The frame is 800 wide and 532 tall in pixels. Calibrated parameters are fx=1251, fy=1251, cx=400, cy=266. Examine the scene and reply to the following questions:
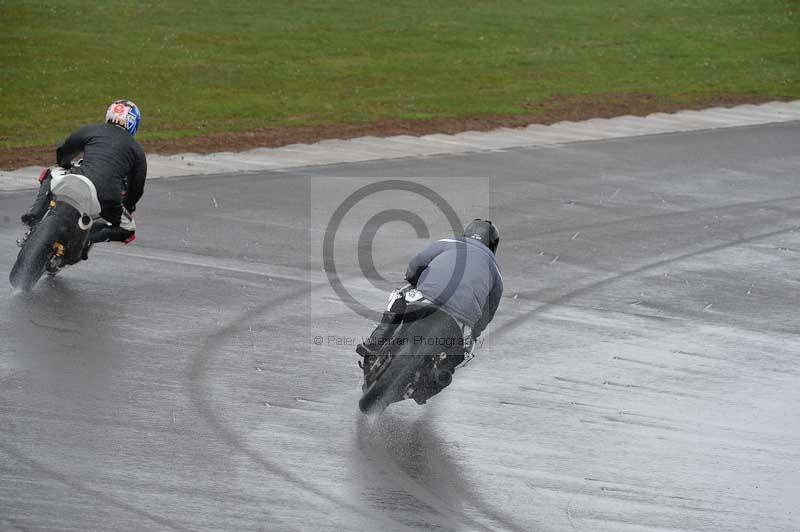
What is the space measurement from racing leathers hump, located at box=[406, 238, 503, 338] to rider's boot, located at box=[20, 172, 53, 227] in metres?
4.30

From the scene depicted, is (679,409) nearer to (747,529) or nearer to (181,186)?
(747,529)

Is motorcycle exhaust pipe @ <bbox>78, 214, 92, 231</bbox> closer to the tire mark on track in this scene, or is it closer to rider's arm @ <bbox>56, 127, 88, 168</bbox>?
rider's arm @ <bbox>56, 127, 88, 168</bbox>

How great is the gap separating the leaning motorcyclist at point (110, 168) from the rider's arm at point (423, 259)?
3.92 meters

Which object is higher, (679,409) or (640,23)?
(679,409)

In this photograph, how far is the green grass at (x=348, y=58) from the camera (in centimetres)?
2395

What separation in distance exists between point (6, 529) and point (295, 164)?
12.7 metres

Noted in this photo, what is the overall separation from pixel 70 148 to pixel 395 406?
189 inches

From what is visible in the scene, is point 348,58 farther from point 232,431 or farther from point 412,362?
point 232,431

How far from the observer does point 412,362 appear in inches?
354

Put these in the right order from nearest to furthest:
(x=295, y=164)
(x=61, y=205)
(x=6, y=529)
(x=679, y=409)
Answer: (x=6, y=529), (x=679, y=409), (x=61, y=205), (x=295, y=164)

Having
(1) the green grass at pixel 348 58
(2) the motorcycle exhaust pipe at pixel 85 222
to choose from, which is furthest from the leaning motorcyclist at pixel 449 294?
(1) the green grass at pixel 348 58

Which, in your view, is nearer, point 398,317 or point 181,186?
point 398,317

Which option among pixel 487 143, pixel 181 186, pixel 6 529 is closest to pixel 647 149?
pixel 487 143

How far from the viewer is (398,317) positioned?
9.35 m
